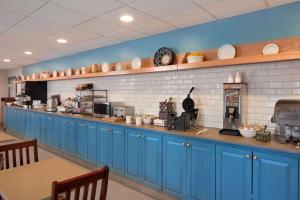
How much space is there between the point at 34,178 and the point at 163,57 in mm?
2413

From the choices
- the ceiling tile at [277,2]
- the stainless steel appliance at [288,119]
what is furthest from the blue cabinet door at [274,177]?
the ceiling tile at [277,2]

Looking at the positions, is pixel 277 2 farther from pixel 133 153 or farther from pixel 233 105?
pixel 133 153

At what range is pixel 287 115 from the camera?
208 centimetres

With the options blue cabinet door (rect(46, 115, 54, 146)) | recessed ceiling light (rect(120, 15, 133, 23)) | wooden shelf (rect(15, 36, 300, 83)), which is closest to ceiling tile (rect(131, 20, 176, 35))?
recessed ceiling light (rect(120, 15, 133, 23))

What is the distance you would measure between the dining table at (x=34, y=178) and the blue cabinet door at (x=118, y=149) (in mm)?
1386

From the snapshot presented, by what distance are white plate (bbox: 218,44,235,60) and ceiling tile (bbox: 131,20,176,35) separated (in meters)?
0.82

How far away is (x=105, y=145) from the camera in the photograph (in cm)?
352

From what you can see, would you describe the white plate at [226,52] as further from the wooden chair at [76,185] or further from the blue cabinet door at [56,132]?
the blue cabinet door at [56,132]

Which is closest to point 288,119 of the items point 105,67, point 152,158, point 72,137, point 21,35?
point 152,158

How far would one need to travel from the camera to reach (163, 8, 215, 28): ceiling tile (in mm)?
2611

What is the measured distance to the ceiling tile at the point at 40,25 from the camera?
118 inches

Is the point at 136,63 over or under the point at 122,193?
over

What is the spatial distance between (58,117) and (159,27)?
2.94m

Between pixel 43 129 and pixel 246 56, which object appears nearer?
pixel 246 56
